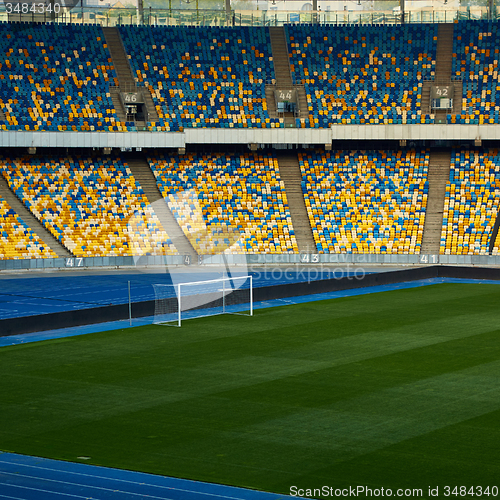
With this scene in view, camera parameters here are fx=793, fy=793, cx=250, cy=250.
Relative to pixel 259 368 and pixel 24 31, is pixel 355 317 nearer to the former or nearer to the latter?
pixel 259 368

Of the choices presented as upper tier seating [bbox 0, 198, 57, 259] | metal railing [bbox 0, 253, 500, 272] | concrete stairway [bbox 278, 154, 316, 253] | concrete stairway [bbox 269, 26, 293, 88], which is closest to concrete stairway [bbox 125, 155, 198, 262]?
metal railing [bbox 0, 253, 500, 272]

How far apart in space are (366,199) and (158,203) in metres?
13.3

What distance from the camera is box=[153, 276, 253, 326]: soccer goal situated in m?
30.5

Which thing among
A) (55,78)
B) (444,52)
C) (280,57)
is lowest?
(55,78)

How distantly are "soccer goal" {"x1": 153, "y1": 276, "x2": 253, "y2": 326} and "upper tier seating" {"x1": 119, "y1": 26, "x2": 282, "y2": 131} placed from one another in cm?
1797

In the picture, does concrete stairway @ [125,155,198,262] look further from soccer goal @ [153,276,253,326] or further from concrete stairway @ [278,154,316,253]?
soccer goal @ [153,276,253,326]

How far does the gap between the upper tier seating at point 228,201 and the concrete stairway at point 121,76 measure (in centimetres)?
354

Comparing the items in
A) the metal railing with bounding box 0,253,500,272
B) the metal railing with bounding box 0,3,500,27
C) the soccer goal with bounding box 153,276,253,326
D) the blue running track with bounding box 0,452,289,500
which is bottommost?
the metal railing with bounding box 0,253,500,272

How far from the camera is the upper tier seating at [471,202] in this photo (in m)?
48.3

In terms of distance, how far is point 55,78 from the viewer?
50.9 metres

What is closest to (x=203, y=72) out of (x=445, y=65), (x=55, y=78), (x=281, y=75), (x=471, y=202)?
(x=281, y=75)

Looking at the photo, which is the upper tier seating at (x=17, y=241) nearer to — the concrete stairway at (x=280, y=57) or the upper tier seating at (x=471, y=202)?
the concrete stairway at (x=280, y=57)

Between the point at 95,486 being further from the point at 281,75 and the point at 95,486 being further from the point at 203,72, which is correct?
the point at 281,75

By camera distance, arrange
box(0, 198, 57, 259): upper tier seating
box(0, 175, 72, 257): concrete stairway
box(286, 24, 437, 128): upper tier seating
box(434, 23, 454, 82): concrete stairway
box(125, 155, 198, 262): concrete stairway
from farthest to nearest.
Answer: box(434, 23, 454, 82): concrete stairway, box(286, 24, 437, 128): upper tier seating, box(125, 155, 198, 262): concrete stairway, box(0, 175, 72, 257): concrete stairway, box(0, 198, 57, 259): upper tier seating
